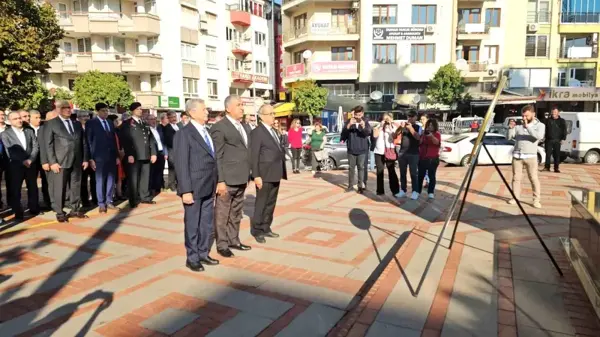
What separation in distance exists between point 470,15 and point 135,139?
3785 centimetres

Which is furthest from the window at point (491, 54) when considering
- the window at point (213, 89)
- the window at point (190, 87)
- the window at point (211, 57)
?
the window at point (190, 87)

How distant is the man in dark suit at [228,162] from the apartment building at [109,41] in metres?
32.3

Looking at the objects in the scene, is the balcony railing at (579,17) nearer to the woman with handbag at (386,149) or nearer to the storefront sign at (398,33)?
the storefront sign at (398,33)

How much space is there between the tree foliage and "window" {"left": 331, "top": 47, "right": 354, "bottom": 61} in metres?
7.92

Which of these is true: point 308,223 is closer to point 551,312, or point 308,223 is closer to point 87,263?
point 87,263

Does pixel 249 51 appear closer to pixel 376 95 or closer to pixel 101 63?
pixel 101 63

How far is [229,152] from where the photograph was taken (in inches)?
202

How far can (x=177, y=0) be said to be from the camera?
36031mm

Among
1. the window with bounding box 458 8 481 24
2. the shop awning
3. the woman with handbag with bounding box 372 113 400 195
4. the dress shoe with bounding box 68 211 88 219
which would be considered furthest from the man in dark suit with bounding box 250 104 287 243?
the window with bounding box 458 8 481 24

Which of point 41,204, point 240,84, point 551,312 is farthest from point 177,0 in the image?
point 551,312

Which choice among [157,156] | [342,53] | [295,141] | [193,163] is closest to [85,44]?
[342,53]

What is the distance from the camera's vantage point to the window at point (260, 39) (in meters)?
47.0

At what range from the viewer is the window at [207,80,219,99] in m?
40.6

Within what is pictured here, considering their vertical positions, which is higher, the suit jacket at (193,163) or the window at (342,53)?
the window at (342,53)
